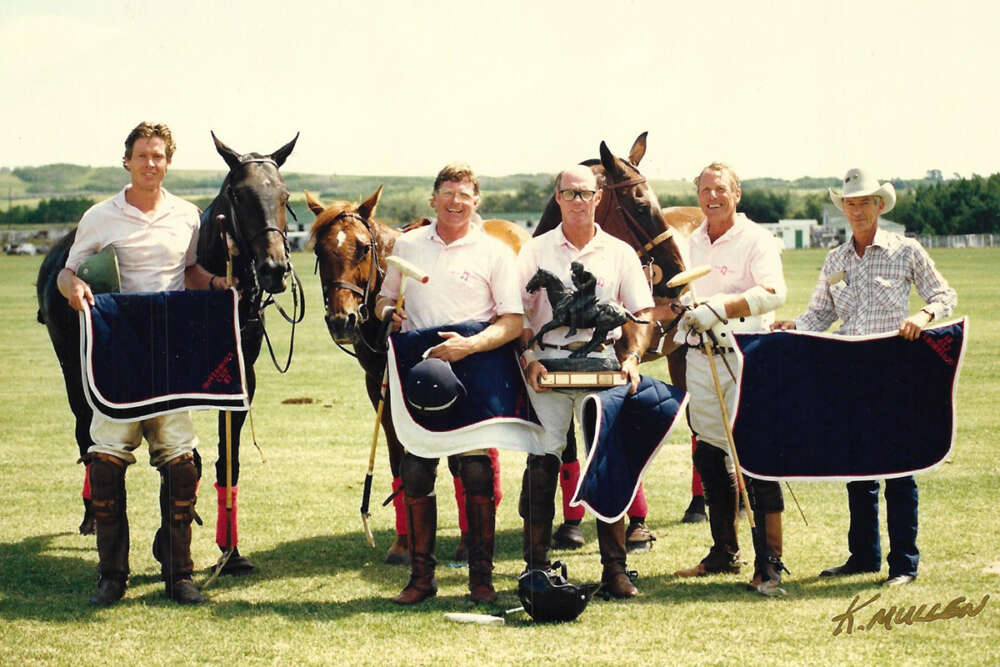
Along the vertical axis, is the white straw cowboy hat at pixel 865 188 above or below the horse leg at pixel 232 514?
above

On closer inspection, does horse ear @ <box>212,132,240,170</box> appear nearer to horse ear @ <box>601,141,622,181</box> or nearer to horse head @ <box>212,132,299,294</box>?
horse head @ <box>212,132,299,294</box>

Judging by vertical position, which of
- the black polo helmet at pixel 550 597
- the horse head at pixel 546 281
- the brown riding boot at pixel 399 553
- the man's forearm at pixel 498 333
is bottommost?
the brown riding boot at pixel 399 553

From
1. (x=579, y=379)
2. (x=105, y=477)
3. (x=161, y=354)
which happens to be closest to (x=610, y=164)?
(x=579, y=379)

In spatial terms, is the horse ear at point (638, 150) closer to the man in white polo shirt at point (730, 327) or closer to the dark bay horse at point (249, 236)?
the man in white polo shirt at point (730, 327)

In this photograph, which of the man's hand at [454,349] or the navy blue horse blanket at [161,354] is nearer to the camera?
the man's hand at [454,349]

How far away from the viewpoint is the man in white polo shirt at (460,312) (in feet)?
19.2

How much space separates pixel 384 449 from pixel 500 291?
19.3 ft

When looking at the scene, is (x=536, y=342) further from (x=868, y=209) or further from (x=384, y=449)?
(x=384, y=449)

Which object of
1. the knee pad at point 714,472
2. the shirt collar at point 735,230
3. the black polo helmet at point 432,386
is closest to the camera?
the black polo helmet at point 432,386

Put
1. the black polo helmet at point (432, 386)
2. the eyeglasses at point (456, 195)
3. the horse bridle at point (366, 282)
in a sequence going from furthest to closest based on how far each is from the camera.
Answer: the horse bridle at point (366, 282)
the eyeglasses at point (456, 195)
the black polo helmet at point (432, 386)

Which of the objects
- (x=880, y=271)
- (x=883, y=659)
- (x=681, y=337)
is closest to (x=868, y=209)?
(x=880, y=271)

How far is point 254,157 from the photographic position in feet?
20.8

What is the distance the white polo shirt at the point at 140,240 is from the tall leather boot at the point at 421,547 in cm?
177
